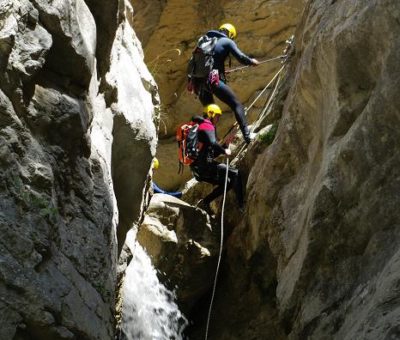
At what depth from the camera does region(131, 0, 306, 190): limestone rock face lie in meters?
15.5

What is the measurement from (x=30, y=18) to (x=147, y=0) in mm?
12059

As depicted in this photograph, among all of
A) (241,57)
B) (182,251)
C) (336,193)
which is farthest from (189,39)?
(336,193)

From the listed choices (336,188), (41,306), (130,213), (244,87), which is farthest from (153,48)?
(41,306)

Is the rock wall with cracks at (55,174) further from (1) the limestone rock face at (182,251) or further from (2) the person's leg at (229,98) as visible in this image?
(2) the person's leg at (229,98)

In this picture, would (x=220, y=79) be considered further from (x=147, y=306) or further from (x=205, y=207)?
(x=147, y=306)

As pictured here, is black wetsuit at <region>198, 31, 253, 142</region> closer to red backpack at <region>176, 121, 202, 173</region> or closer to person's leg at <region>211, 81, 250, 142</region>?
person's leg at <region>211, 81, 250, 142</region>

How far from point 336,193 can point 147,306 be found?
378cm

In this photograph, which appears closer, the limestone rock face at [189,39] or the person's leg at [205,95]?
the person's leg at [205,95]

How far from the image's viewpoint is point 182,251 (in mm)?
8742

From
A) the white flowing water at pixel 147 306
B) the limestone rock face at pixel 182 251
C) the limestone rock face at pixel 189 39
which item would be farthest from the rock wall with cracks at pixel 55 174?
the limestone rock face at pixel 189 39

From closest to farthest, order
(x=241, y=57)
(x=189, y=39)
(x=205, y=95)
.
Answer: (x=241, y=57) < (x=205, y=95) < (x=189, y=39)

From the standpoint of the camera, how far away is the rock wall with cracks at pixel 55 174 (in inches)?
157

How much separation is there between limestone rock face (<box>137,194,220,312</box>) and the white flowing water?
5.1 inches

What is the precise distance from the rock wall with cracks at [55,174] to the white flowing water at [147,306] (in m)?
2.40
